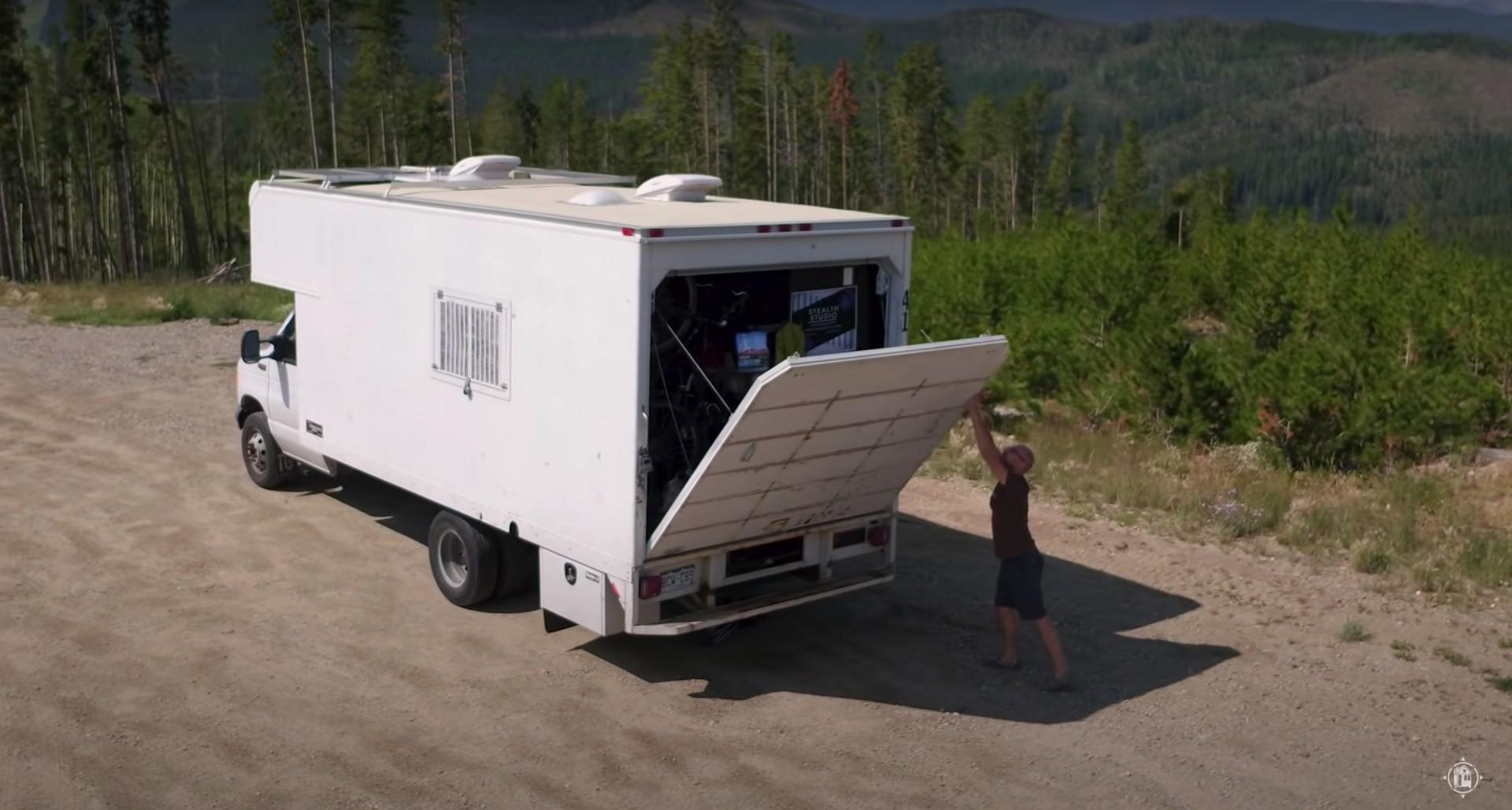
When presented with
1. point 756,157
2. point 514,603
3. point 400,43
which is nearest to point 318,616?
point 514,603

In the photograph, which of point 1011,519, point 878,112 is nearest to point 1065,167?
point 878,112

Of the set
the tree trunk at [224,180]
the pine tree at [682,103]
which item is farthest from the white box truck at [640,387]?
the pine tree at [682,103]

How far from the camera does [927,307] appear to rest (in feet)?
78.3

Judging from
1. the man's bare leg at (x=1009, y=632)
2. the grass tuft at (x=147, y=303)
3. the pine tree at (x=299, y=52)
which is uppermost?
the pine tree at (x=299, y=52)

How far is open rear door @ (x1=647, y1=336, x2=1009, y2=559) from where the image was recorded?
793 cm

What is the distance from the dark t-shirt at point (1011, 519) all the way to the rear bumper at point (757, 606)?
0.94 metres

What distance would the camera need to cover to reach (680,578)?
8.83 metres

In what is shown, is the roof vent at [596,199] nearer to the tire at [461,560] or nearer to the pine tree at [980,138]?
the tire at [461,560]

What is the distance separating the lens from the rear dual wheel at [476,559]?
Answer: 10.1m

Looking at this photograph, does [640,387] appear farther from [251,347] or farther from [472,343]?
[251,347]

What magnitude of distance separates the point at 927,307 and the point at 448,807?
57.0 feet

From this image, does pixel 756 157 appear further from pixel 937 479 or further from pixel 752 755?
pixel 752 755

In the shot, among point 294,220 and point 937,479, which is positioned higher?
point 294,220

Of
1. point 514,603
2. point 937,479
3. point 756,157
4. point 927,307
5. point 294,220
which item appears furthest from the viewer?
point 756,157
